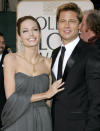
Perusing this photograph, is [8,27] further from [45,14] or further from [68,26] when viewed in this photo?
[68,26]

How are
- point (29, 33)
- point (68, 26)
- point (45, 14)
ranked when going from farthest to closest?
1. point (45, 14)
2. point (29, 33)
3. point (68, 26)

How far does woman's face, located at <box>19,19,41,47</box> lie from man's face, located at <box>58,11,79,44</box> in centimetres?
27

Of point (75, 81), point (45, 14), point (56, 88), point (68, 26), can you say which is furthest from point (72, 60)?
point (45, 14)

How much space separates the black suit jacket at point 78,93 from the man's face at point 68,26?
0.60ft

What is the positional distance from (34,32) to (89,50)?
2.27ft

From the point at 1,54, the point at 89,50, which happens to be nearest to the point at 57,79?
the point at 89,50

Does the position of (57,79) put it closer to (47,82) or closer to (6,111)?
(47,82)

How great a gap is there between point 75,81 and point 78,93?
10 centimetres

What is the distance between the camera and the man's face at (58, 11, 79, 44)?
2.11 meters

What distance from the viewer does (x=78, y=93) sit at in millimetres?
1831

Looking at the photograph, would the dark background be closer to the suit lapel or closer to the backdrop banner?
the backdrop banner

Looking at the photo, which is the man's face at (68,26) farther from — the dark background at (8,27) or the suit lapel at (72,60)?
the dark background at (8,27)

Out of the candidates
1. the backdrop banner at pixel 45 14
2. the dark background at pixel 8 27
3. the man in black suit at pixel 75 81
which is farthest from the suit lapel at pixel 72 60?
the dark background at pixel 8 27

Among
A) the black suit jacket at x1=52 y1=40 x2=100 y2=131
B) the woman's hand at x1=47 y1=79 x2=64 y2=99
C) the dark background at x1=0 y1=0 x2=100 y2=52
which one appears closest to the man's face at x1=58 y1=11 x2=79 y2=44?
the black suit jacket at x1=52 y1=40 x2=100 y2=131
